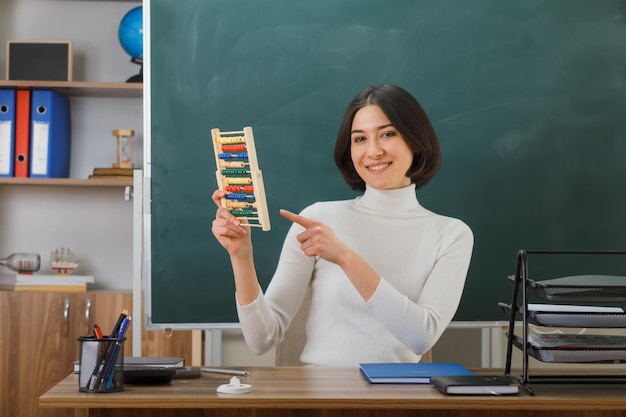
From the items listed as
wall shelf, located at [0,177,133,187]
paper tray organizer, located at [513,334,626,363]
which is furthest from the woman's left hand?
wall shelf, located at [0,177,133,187]

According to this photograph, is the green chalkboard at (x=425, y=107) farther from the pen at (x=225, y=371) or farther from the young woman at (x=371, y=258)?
the pen at (x=225, y=371)

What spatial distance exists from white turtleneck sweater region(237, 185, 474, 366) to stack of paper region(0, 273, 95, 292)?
1183mm

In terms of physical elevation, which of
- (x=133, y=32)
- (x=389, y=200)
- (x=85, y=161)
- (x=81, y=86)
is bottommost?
(x=389, y=200)

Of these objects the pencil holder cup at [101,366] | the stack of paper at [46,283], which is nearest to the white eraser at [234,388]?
the pencil holder cup at [101,366]

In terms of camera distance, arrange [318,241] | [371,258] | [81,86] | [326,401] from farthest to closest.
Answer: [81,86] < [371,258] < [318,241] < [326,401]

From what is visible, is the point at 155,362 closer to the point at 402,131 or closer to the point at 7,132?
the point at 402,131

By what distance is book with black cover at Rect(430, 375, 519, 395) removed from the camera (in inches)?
62.1

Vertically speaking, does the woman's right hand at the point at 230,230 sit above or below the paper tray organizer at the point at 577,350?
above

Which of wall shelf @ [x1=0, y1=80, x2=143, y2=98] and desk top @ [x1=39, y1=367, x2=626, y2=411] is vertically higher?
wall shelf @ [x1=0, y1=80, x2=143, y2=98]

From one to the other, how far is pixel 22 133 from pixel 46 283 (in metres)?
0.63

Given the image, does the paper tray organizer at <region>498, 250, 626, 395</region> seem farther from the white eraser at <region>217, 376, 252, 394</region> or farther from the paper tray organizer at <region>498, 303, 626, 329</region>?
the white eraser at <region>217, 376, 252, 394</region>

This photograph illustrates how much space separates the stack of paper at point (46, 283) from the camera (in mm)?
3289

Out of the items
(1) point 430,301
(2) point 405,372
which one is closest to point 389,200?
(1) point 430,301

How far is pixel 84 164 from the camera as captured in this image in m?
3.65
